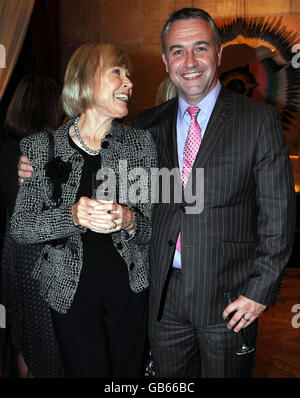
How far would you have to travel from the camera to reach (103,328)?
76.2 inches

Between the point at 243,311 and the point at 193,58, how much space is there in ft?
3.13

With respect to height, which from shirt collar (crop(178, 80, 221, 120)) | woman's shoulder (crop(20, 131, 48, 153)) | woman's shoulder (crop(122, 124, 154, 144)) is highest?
shirt collar (crop(178, 80, 221, 120))

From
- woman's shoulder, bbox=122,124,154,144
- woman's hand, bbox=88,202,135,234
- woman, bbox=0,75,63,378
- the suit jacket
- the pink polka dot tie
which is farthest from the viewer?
woman, bbox=0,75,63,378

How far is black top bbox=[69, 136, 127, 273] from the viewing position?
1.86m

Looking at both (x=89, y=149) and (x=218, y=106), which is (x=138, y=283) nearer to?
(x=89, y=149)

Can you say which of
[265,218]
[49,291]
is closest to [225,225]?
[265,218]

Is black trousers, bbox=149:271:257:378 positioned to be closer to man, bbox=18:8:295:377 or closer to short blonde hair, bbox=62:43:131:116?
man, bbox=18:8:295:377

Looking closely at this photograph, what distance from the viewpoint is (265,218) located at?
1.79m

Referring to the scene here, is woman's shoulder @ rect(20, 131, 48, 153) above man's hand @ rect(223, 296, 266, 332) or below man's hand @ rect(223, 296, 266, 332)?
above

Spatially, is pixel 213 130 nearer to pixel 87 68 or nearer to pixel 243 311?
pixel 87 68

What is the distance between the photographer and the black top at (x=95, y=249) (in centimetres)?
186

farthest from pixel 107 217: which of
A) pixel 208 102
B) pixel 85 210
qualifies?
pixel 208 102

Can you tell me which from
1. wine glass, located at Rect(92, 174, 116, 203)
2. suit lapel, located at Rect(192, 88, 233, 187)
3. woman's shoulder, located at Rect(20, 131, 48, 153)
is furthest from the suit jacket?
woman's shoulder, located at Rect(20, 131, 48, 153)

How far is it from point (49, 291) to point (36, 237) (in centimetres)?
22
